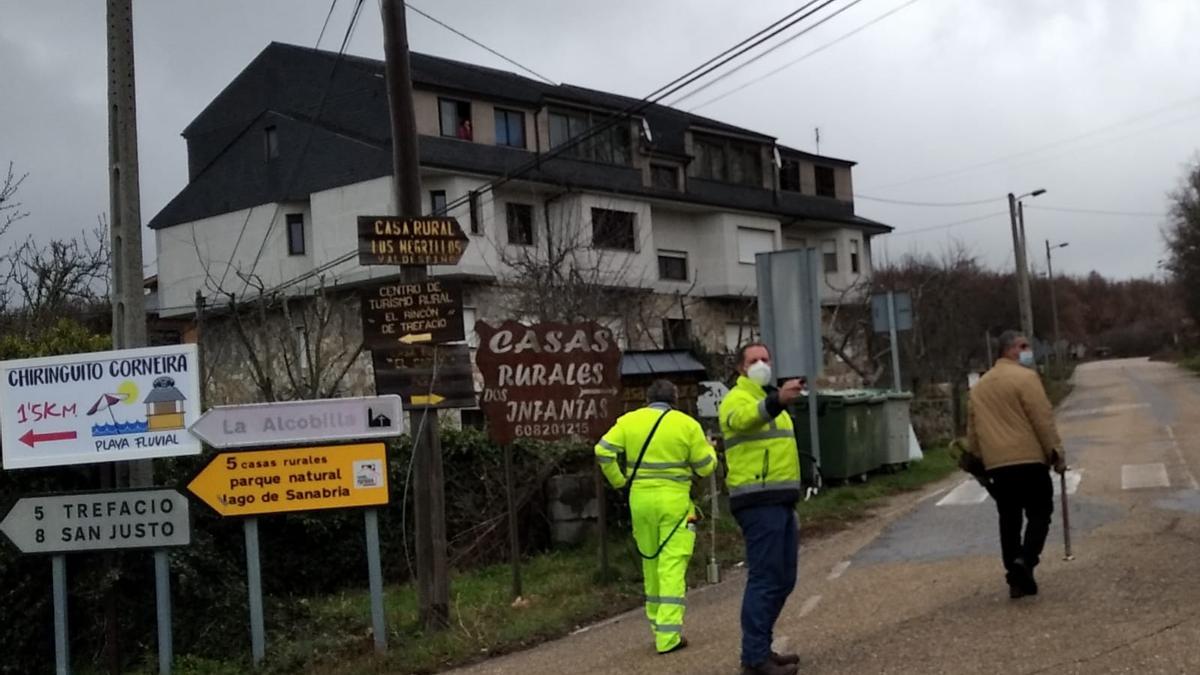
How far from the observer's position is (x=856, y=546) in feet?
40.5

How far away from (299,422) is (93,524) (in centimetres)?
176

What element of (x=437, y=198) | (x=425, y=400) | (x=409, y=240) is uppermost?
(x=437, y=198)

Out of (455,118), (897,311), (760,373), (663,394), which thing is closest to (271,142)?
(455,118)

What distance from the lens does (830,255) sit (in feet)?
158

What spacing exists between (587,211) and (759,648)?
28.4 metres

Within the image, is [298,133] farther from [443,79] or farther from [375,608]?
[375,608]

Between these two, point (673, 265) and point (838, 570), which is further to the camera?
point (673, 265)

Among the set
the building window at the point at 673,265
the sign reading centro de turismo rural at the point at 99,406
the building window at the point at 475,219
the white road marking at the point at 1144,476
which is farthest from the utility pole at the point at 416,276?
the building window at the point at 673,265

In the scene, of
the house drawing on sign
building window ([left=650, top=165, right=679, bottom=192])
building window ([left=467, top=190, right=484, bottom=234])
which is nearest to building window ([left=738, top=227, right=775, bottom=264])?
building window ([left=650, top=165, right=679, bottom=192])

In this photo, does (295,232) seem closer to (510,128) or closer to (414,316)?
(510,128)

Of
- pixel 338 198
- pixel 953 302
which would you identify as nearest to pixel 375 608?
pixel 338 198

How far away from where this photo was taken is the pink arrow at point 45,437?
948 centimetres

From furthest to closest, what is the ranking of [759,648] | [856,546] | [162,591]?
[856,546] → [162,591] → [759,648]

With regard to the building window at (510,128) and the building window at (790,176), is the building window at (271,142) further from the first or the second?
the building window at (790,176)
